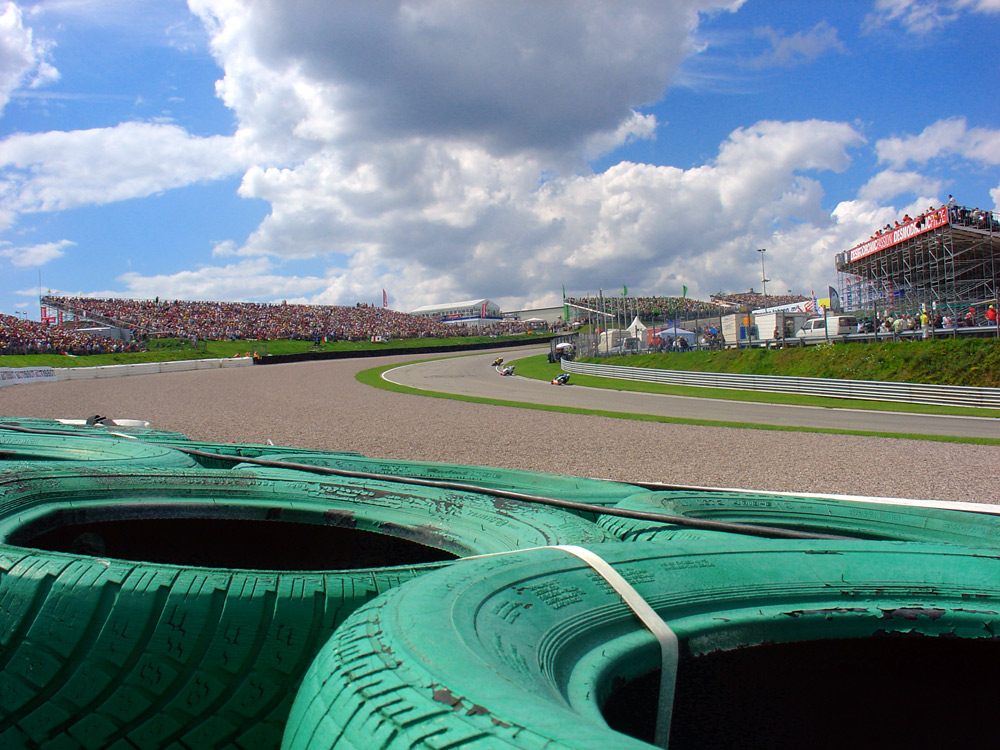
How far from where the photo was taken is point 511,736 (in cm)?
100

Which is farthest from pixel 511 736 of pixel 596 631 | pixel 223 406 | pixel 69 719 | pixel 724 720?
pixel 223 406

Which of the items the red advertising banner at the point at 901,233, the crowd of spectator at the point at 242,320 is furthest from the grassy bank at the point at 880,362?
the crowd of spectator at the point at 242,320

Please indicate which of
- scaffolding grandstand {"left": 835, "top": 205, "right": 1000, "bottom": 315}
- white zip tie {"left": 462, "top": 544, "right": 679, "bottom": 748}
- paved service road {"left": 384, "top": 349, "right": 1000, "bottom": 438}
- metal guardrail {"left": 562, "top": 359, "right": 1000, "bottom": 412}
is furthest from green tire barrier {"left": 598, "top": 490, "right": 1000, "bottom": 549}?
scaffolding grandstand {"left": 835, "top": 205, "right": 1000, "bottom": 315}

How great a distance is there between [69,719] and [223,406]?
17.4 metres

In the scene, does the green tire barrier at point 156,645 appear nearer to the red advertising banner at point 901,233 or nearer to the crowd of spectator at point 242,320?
the red advertising banner at point 901,233

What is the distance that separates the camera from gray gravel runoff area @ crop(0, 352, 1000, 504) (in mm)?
8461

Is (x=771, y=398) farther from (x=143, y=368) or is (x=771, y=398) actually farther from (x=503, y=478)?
(x=143, y=368)

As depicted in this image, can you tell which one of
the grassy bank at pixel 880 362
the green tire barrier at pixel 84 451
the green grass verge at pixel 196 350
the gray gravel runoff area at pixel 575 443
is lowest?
the gray gravel runoff area at pixel 575 443

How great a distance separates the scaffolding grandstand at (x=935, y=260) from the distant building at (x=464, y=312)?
64323 mm

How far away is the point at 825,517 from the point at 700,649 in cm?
227

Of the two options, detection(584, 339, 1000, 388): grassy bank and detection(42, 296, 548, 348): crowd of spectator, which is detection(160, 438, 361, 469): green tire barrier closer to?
detection(584, 339, 1000, 388): grassy bank

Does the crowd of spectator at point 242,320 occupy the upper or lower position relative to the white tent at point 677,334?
upper

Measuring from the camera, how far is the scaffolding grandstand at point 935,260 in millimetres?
35250

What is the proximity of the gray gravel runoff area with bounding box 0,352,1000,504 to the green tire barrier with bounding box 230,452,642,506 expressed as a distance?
3698 millimetres
